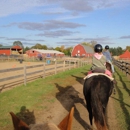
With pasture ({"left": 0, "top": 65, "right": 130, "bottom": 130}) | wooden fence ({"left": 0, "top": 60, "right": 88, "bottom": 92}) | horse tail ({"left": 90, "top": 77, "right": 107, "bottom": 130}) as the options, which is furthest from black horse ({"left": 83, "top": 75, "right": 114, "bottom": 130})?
wooden fence ({"left": 0, "top": 60, "right": 88, "bottom": 92})

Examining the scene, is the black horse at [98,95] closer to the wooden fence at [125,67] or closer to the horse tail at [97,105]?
the horse tail at [97,105]

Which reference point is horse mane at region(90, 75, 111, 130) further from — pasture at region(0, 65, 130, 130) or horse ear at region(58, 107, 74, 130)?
horse ear at region(58, 107, 74, 130)

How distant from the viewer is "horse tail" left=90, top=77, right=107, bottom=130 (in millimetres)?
Answer: 4172

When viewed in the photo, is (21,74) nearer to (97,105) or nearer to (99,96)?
(99,96)

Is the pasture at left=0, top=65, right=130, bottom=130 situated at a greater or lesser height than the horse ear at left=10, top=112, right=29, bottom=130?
lesser

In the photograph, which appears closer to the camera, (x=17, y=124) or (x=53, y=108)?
(x=17, y=124)

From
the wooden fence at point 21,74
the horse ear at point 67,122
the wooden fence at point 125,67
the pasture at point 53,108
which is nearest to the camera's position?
the horse ear at point 67,122

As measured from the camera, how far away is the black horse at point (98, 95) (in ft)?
13.9

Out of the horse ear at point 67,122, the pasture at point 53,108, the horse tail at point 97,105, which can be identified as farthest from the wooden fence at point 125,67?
the horse ear at point 67,122

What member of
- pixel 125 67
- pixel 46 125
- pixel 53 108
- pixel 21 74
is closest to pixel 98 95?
pixel 53 108

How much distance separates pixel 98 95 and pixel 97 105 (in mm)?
248

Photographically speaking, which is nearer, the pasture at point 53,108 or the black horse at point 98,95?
the black horse at point 98,95

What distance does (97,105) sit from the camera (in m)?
4.38

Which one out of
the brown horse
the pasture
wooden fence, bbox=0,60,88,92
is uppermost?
the brown horse
